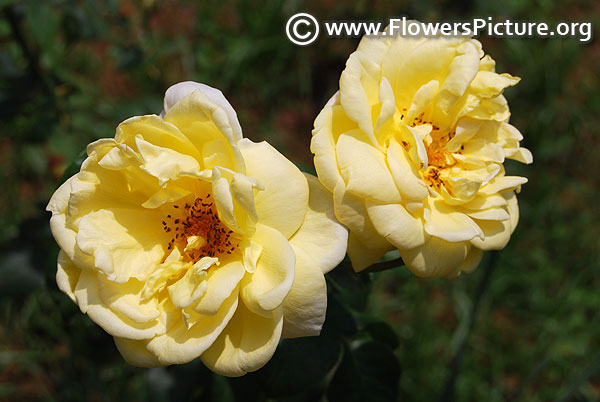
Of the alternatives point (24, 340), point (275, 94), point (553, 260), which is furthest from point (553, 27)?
point (24, 340)

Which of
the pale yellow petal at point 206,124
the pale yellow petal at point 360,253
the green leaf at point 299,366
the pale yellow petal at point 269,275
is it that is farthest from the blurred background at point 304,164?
the pale yellow petal at point 206,124

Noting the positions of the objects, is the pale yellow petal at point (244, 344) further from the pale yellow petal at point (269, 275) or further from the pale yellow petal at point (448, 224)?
the pale yellow petal at point (448, 224)

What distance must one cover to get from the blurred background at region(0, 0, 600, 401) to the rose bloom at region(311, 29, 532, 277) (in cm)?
26

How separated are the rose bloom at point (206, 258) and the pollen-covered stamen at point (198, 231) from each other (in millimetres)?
45

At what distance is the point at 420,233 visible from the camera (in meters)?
1.02

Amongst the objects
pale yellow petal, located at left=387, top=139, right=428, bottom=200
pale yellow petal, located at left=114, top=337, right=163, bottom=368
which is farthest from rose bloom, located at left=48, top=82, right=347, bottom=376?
pale yellow petal, located at left=387, top=139, right=428, bottom=200

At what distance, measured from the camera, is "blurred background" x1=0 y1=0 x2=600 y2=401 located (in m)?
1.68

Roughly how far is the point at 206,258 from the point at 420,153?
42 cm

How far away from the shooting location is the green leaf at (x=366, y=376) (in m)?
1.24

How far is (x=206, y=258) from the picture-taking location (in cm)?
98

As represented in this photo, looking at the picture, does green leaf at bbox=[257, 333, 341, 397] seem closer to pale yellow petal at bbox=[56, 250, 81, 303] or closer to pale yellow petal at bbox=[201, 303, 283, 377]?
pale yellow petal at bbox=[201, 303, 283, 377]

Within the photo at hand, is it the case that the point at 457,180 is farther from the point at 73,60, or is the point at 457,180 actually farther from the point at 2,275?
the point at 73,60

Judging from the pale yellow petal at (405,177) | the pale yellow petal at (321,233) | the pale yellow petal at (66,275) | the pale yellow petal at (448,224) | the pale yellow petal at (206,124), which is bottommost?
the pale yellow petal at (66,275)

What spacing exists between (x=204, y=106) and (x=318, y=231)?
0.28 m
